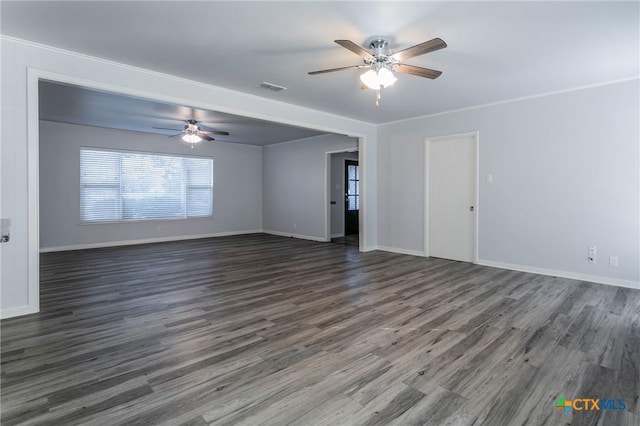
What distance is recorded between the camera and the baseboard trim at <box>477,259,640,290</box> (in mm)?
4086

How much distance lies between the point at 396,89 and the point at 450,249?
2909mm

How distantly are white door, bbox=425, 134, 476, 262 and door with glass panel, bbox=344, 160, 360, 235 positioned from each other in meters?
3.36

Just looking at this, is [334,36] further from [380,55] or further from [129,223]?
[129,223]

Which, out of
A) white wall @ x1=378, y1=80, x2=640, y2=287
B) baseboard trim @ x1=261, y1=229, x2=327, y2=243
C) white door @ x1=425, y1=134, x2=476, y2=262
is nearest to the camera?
white wall @ x1=378, y1=80, x2=640, y2=287

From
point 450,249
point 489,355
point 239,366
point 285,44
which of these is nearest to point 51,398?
point 239,366

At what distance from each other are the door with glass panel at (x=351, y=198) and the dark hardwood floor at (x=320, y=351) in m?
4.90

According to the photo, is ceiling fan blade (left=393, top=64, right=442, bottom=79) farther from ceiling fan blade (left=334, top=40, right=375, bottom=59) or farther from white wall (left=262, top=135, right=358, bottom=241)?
white wall (left=262, top=135, right=358, bottom=241)

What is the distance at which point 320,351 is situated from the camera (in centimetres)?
243

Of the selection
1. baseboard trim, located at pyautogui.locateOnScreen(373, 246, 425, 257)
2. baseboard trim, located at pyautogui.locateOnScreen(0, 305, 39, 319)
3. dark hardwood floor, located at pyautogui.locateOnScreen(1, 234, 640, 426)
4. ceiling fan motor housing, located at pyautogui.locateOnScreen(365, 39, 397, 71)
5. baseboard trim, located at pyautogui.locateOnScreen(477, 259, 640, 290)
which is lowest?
dark hardwood floor, located at pyautogui.locateOnScreen(1, 234, 640, 426)

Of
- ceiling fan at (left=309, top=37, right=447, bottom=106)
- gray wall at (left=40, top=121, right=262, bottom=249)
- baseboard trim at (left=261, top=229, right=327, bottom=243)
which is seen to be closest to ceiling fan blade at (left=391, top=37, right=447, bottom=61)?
ceiling fan at (left=309, top=37, right=447, bottom=106)

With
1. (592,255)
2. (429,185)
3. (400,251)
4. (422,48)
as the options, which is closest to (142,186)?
(400,251)

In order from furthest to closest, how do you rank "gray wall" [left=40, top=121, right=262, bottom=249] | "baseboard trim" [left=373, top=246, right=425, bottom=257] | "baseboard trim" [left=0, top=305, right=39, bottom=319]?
"gray wall" [left=40, top=121, right=262, bottom=249] < "baseboard trim" [left=373, top=246, right=425, bottom=257] < "baseboard trim" [left=0, top=305, right=39, bottom=319]

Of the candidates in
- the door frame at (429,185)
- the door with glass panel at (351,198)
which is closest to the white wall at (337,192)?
the door with glass panel at (351,198)

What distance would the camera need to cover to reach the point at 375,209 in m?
6.79
